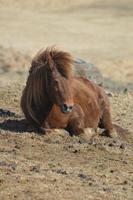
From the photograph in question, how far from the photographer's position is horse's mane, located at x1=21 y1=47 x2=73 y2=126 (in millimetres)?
10141

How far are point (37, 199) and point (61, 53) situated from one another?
13.2ft

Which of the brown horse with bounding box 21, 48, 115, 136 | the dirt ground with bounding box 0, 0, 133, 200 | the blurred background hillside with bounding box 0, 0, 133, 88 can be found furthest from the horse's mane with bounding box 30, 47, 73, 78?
the blurred background hillside with bounding box 0, 0, 133, 88

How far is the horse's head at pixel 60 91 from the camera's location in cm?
973

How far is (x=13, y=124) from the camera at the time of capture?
10.7 m

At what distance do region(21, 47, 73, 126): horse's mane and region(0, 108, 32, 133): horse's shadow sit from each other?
186 mm

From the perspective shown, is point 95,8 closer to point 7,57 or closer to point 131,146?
point 7,57

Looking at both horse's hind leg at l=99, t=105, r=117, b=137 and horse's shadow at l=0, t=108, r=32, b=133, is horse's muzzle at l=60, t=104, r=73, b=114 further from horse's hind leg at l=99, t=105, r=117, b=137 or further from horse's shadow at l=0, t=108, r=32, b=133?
horse's hind leg at l=99, t=105, r=117, b=137

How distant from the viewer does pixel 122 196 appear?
6922 mm

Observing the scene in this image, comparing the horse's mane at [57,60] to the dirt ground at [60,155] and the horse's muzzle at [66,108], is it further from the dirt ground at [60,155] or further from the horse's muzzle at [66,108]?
the dirt ground at [60,155]

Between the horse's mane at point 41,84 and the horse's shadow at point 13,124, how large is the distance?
0.19 metres

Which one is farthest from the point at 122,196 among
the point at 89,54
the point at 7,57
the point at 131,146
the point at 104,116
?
the point at 89,54

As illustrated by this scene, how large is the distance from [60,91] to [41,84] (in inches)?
14.3

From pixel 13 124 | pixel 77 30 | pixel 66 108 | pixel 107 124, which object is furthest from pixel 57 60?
pixel 77 30

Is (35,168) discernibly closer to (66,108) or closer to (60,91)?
(66,108)
